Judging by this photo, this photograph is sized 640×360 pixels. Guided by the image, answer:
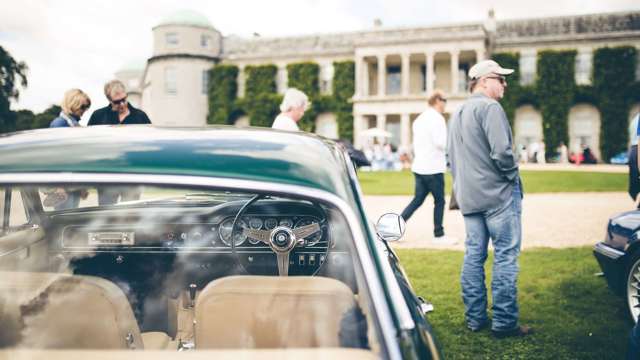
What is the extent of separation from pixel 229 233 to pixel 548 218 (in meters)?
9.10

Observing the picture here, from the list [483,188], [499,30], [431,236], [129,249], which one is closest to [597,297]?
[483,188]

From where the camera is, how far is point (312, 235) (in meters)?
2.98

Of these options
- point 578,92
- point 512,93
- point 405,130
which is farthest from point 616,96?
point 405,130

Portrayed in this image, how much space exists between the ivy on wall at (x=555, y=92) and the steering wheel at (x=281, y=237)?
5012 centimetres

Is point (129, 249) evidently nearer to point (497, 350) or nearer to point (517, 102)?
point (497, 350)

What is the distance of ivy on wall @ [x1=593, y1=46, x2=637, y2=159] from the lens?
46688 mm

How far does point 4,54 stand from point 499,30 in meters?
41.6

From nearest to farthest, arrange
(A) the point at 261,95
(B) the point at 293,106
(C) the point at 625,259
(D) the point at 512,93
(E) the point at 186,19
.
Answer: (C) the point at 625,259 → (B) the point at 293,106 → (D) the point at 512,93 → (A) the point at 261,95 → (E) the point at 186,19

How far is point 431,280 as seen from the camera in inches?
231

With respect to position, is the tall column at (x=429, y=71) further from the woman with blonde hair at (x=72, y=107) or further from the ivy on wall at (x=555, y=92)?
the woman with blonde hair at (x=72, y=107)

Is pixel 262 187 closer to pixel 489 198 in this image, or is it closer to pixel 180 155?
pixel 180 155

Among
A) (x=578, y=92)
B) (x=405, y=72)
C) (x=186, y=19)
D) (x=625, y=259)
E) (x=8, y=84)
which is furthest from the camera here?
(x=186, y=19)

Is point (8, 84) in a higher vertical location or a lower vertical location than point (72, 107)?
higher

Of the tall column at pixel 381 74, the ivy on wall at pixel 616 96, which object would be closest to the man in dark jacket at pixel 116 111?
the tall column at pixel 381 74
